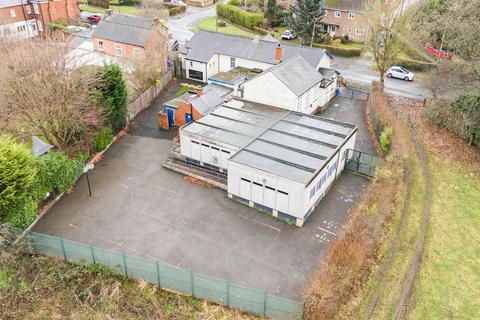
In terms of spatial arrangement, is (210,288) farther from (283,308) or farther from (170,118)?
(170,118)

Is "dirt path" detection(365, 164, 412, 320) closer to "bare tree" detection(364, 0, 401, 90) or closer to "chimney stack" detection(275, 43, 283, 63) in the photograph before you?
"bare tree" detection(364, 0, 401, 90)

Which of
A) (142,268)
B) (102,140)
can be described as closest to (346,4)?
(102,140)

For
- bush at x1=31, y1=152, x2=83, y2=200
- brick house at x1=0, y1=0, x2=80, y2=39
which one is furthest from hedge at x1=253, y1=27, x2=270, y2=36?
bush at x1=31, y1=152, x2=83, y2=200

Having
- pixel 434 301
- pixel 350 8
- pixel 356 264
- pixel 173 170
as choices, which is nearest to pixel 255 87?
pixel 173 170

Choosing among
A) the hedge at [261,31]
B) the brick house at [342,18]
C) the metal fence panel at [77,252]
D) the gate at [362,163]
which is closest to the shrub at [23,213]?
the metal fence panel at [77,252]

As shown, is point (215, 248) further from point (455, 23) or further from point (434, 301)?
point (455, 23)
